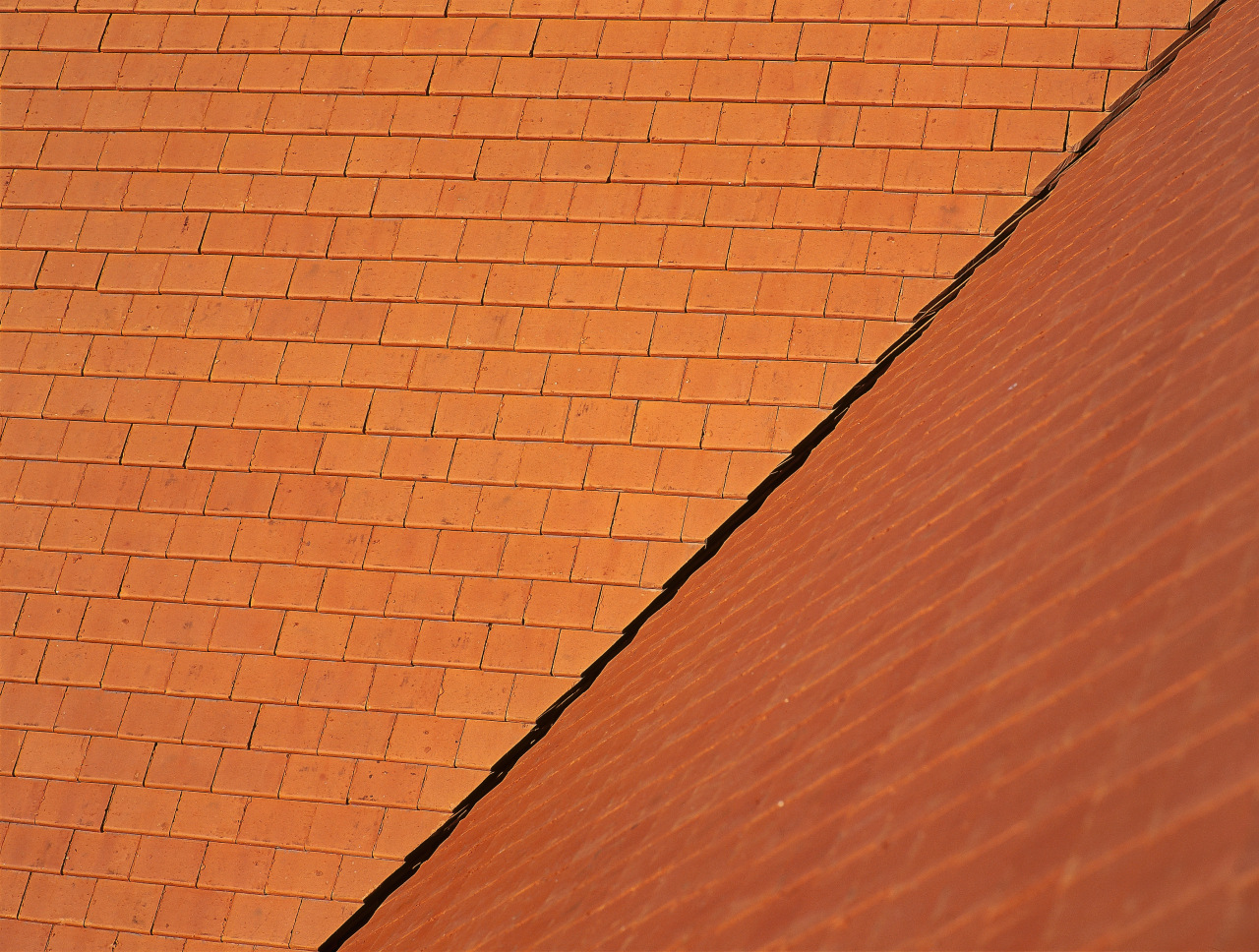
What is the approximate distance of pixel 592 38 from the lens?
24.4ft

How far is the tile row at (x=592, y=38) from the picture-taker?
6.83 m

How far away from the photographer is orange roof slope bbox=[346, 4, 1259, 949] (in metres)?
2.41

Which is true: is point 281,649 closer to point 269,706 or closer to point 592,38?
point 269,706

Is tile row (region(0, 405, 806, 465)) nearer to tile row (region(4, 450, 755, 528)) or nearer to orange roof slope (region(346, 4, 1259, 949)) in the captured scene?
tile row (region(4, 450, 755, 528))

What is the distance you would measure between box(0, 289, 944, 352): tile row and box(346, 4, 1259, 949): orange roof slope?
71 cm

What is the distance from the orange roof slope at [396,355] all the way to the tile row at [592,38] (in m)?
0.03

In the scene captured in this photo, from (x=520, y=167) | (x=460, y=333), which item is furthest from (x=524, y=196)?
(x=460, y=333)

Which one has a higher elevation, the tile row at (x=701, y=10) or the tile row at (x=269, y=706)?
the tile row at (x=701, y=10)

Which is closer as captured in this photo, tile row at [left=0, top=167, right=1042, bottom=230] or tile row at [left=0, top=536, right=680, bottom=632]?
tile row at [left=0, top=536, right=680, bottom=632]

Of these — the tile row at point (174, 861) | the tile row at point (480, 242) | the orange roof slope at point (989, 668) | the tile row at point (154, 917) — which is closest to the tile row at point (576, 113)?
the tile row at point (480, 242)

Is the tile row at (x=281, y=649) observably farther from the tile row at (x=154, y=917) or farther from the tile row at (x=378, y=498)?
the tile row at (x=154, y=917)

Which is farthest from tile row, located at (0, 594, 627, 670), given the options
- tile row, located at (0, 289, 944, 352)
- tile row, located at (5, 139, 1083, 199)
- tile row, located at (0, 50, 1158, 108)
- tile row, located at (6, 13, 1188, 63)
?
tile row, located at (6, 13, 1188, 63)

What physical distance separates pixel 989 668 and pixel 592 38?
5.49m

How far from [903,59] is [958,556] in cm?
423
